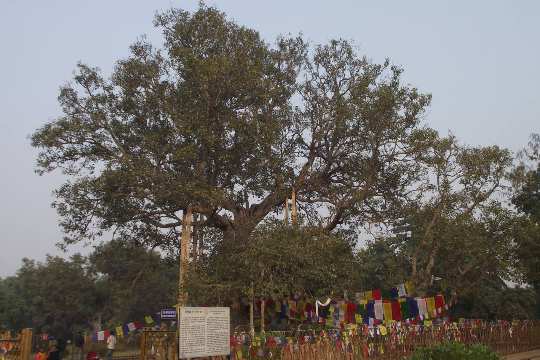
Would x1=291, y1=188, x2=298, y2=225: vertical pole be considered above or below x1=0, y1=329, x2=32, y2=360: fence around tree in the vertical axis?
above

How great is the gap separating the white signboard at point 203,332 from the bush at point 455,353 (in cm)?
388

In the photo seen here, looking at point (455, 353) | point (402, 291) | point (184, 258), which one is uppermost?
point (184, 258)

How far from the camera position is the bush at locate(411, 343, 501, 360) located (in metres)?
9.38

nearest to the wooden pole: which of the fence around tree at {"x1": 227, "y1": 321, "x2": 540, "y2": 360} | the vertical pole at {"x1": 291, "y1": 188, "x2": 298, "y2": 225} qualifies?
the vertical pole at {"x1": 291, "y1": 188, "x2": 298, "y2": 225}

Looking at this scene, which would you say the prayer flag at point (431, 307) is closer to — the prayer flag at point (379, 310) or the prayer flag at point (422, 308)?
the prayer flag at point (422, 308)

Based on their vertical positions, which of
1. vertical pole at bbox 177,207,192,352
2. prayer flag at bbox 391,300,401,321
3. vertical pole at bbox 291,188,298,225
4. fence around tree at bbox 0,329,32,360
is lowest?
fence around tree at bbox 0,329,32,360

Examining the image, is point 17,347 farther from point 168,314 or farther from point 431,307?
point 431,307

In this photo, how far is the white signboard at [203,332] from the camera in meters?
9.93

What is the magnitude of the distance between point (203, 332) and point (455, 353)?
486cm

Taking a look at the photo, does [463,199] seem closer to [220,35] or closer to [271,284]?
[271,284]

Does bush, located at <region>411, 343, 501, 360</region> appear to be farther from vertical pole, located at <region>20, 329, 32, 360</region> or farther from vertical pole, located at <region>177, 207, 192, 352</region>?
vertical pole, located at <region>177, 207, 192, 352</region>

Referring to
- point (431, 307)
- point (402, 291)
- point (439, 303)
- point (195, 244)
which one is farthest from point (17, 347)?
point (439, 303)

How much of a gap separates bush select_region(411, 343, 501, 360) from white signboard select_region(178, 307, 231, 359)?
388cm

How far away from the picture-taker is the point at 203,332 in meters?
10.4
